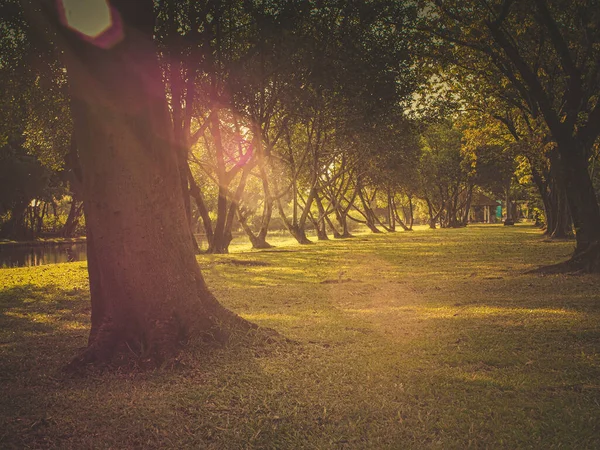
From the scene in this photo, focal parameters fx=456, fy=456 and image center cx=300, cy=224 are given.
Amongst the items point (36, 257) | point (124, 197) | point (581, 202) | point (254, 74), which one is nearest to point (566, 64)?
point (581, 202)

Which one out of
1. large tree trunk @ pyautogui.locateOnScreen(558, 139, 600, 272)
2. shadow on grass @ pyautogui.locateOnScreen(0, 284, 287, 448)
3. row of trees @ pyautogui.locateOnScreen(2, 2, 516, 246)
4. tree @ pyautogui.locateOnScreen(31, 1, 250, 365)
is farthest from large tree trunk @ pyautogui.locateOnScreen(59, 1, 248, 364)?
large tree trunk @ pyautogui.locateOnScreen(558, 139, 600, 272)

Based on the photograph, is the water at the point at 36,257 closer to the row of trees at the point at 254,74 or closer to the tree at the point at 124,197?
the row of trees at the point at 254,74

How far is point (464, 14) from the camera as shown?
49.2ft

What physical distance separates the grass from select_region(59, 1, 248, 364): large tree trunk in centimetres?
60

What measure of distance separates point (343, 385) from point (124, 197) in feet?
11.6

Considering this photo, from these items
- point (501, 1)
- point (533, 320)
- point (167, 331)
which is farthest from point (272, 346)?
point (501, 1)

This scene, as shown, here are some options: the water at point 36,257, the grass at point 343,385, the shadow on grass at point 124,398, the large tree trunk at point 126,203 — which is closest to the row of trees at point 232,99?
the large tree trunk at point 126,203

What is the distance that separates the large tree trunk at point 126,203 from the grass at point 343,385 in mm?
603

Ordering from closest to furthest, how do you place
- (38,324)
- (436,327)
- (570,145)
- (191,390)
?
1. (191,390)
2. (436,327)
3. (38,324)
4. (570,145)

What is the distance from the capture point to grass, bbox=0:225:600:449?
3.90 meters

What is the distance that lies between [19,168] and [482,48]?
47.5m

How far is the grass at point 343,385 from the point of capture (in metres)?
3.90

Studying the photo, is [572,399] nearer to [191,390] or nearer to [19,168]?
[191,390]

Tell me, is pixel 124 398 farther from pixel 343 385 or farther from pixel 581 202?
pixel 581 202
